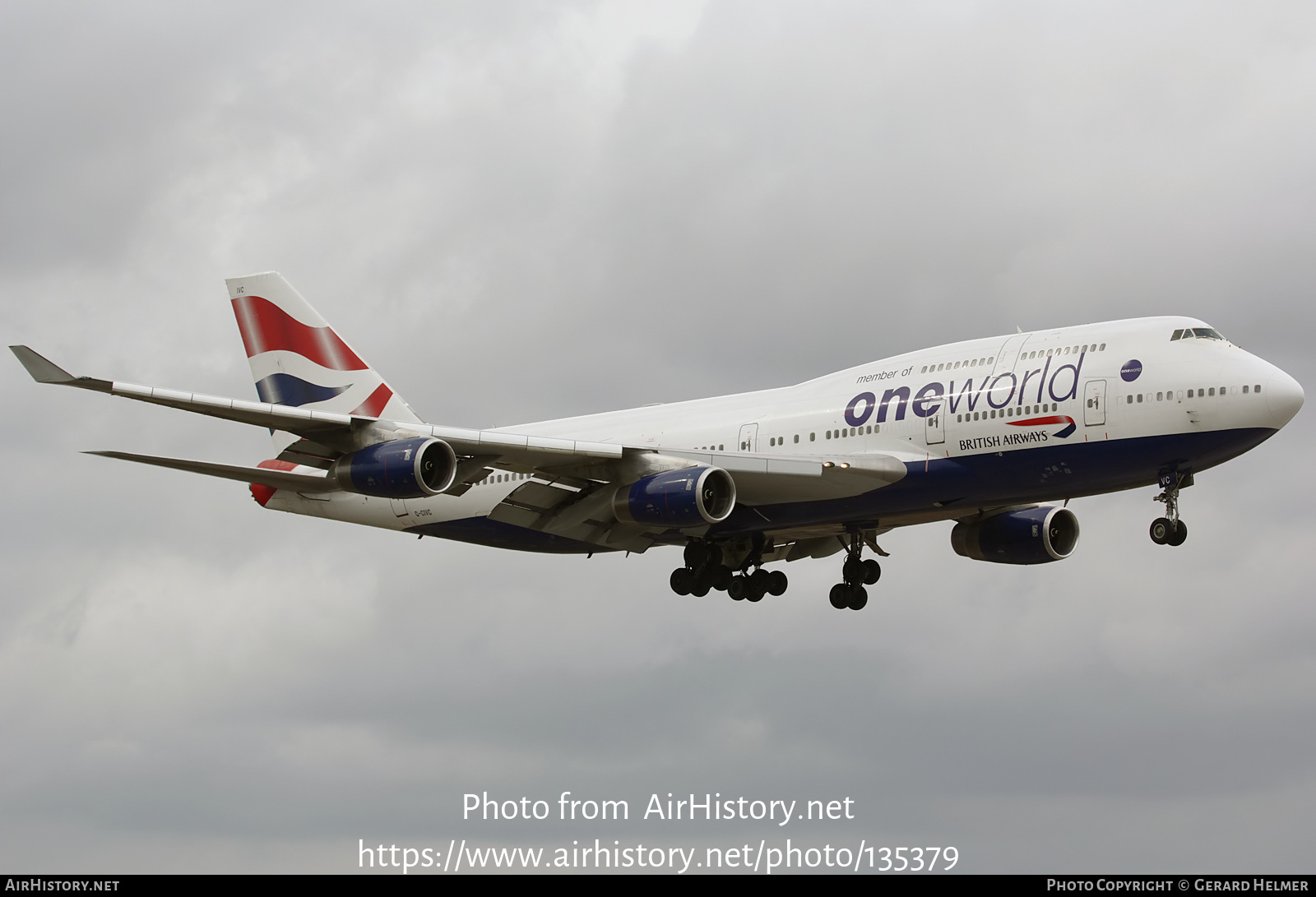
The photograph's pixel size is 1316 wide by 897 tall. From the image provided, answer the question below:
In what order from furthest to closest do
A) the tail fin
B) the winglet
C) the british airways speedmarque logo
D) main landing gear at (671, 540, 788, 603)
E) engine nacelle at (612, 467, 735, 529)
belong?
the tail fin < main landing gear at (671, 540, 788, 603) < engine nacelle at (612, 467, 735, 529) < the british airways speedmarque logo < the winglet

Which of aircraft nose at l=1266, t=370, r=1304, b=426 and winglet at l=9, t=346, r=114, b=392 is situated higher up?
aircraft nose at l=1266, t=370, r=1304, b=426

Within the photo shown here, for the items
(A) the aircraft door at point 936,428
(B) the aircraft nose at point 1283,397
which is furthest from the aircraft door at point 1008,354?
(B) the aircraft nose at point 1283,397

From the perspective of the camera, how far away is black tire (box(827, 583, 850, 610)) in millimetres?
49000

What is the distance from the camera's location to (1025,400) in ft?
130

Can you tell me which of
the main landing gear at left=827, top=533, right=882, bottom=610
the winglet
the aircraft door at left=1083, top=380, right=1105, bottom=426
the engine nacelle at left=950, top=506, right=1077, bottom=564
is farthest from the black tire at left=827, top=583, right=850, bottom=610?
the winglet

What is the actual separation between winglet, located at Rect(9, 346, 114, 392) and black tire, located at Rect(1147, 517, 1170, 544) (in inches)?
997

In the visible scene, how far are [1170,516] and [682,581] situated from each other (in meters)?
14.5

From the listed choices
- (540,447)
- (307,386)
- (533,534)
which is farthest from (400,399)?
(540,447)

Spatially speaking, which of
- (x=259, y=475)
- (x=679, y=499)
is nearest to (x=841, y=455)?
(x=679, y=499)

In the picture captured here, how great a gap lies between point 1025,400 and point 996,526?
9.53 meters

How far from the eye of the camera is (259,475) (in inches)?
1875

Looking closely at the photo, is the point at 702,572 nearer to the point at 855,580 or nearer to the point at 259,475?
the point at 855,580

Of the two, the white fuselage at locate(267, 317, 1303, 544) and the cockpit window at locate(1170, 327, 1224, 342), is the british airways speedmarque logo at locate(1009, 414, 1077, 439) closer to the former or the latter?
the white fuselage at locate(267, 317, 1303, 544)

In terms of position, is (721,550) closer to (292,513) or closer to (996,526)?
(996,526)
